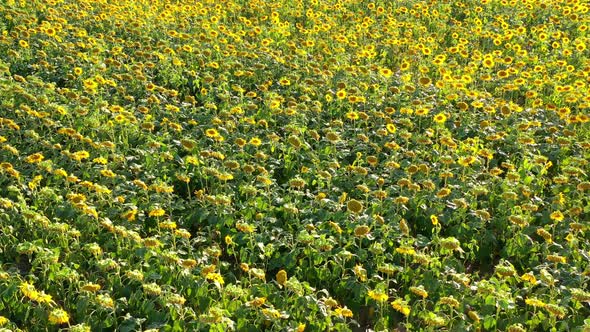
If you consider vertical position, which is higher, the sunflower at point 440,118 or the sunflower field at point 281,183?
the sunflower at point 440,118

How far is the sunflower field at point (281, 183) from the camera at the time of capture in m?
3.94

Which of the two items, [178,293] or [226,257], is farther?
[226,257]

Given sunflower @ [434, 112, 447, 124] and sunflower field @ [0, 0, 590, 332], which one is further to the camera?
sunflower @ [434, 112, 447, 124]

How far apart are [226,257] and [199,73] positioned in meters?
3.19

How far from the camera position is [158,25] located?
334 inches

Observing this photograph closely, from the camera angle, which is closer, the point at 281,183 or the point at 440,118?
the point at 281,183

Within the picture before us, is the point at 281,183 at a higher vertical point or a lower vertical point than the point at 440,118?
lower

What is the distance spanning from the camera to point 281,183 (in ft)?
18.1

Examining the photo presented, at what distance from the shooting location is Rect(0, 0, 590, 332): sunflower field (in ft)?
12.9

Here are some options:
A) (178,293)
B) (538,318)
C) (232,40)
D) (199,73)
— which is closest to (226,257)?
(178,293)

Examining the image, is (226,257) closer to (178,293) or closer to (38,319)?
(178,293)

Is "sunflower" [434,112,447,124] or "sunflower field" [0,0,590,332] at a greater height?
"sunflower" [434,112,447,124]

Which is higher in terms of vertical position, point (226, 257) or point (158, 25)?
point (158, 25)

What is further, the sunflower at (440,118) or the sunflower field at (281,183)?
the sunflower at (440,118)
